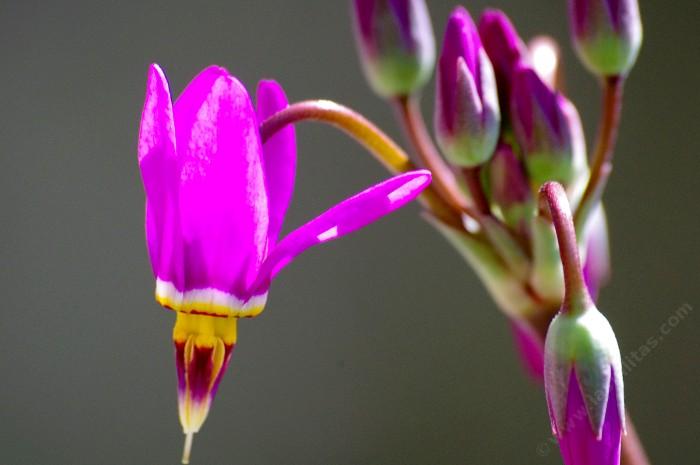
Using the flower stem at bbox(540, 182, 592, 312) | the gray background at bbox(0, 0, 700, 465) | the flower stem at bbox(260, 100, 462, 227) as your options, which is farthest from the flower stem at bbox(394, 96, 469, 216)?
the gray background at bbox(0, 0, 700, 465)

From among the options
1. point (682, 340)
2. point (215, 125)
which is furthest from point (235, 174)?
point (682, 340)

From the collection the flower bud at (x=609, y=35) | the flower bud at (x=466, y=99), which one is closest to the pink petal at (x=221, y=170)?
the flower bud at (x=466, y=99)

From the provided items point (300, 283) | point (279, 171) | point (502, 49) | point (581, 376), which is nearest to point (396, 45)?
point (502, 49)

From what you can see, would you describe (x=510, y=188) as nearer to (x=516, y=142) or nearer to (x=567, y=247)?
(x=516, y=142)

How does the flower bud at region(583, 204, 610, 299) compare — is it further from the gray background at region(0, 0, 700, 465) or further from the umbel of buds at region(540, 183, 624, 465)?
the gray background at region(0, 0, 700, 465)

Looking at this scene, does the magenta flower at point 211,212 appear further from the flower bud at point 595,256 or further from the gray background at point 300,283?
the gray background at point 300,283

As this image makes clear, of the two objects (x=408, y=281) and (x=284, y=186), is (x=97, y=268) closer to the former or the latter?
(x=408, y=281)

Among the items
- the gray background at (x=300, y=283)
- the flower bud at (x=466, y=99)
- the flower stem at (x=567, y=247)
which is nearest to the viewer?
the flower stem at (x=567, y=247)
